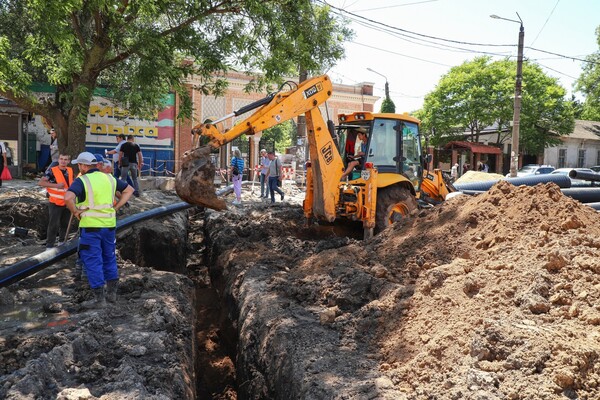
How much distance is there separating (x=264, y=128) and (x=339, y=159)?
1.60m

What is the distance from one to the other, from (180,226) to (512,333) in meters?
7.84

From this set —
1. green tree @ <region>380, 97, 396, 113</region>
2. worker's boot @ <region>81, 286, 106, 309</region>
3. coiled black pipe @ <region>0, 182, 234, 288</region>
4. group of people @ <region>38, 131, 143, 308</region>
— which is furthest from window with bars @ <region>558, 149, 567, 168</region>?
worker's boot @ <region>81, 286, 106, 309</region>

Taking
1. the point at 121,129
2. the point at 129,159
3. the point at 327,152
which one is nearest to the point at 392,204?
the point at 327,152

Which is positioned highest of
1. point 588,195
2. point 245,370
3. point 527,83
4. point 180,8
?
point 527,83

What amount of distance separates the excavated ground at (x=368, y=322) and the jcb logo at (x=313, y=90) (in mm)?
2599

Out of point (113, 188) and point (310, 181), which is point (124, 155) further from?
point (113, 188)

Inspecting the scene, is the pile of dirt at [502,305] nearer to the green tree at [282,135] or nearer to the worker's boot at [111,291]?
the worker's boot at [111,291]

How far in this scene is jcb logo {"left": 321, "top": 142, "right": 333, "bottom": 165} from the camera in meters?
8.55

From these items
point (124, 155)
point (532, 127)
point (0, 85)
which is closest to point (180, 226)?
point (124, 155)

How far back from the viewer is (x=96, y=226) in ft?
17.7

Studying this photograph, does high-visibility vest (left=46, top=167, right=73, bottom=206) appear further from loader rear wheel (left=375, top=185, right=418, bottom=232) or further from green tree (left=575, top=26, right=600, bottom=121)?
green tree (left=575, top=26, right=600, bottom=121)

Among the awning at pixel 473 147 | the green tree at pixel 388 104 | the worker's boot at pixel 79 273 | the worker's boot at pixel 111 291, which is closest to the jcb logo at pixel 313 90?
the worker's boot at pixel 79 273

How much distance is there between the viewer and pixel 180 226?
10305 millimetres

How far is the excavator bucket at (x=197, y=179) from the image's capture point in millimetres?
7053
